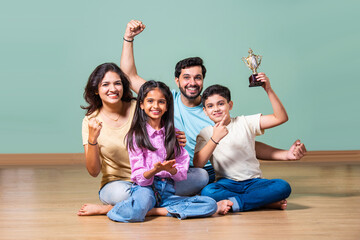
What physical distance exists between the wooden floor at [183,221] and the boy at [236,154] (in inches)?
3.4

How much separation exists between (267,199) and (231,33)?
2.68 meters

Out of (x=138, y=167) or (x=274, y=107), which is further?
(x=274, y=107)

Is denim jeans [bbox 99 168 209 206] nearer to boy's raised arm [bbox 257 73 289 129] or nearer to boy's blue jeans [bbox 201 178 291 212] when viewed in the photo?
boy's blue jeans [bbox 201 178 291 212]

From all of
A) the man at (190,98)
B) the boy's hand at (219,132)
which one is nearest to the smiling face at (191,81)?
the man at (190,98)

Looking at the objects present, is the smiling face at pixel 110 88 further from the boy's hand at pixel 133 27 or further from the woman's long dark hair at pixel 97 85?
the boy's hand at pixel 133 27

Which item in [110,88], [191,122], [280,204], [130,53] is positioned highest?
[130,53]

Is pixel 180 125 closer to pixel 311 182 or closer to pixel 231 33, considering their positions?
A: pixel 311 182

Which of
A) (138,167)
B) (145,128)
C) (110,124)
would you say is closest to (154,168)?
(138,167)

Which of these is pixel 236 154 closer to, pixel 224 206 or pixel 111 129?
pixel 224 206

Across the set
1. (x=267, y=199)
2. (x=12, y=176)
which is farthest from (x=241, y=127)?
(x=12, y=176)

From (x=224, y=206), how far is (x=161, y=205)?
0.94 ft

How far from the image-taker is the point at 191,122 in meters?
2.93

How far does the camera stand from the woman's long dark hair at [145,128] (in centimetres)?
238

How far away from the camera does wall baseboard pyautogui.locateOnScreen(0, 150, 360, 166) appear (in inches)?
196
